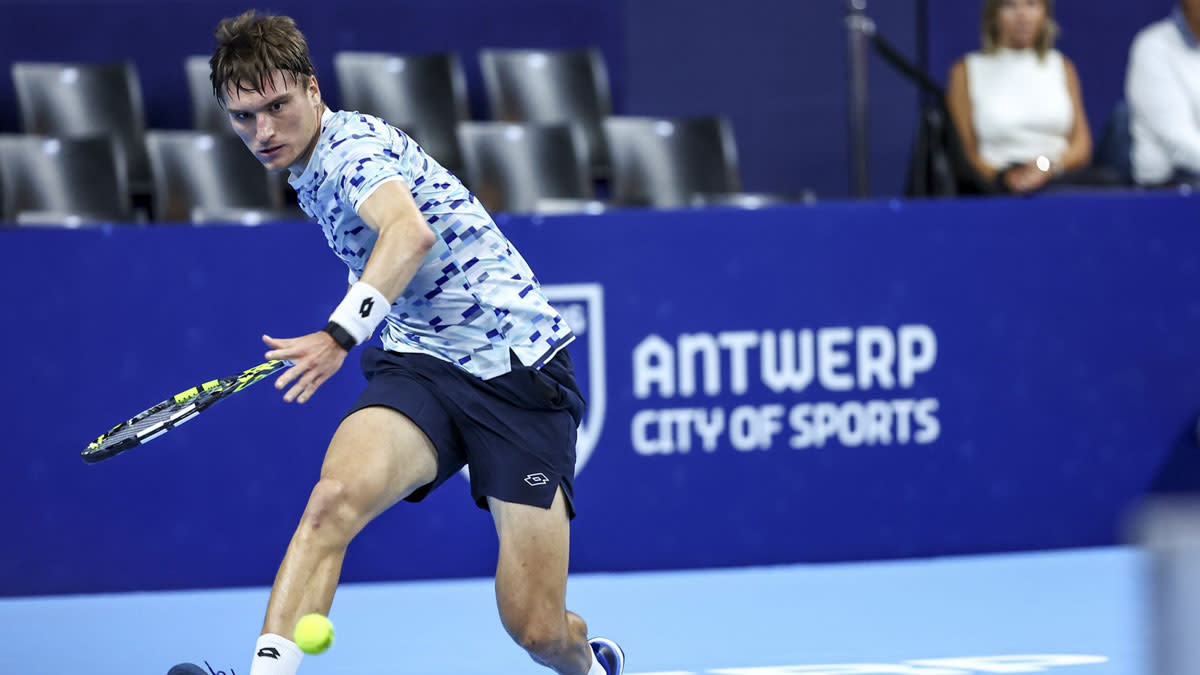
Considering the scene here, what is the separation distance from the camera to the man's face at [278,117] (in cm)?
333

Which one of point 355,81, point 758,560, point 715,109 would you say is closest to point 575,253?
point 758,560

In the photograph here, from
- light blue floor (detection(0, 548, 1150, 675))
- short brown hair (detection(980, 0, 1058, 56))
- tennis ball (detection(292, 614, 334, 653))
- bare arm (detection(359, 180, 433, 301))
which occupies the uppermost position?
short brown hair (detection(980, 0, 1058, 56))

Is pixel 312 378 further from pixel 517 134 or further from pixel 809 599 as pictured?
pixel 517 134

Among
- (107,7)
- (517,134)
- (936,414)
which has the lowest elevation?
(936,414)

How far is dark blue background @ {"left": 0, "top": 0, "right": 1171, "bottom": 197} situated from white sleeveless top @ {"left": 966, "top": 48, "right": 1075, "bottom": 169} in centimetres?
165

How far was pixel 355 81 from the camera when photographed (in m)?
8.05

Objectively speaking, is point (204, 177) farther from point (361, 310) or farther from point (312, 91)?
point (361, 310)

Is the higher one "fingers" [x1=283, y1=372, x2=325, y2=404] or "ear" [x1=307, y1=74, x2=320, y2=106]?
"ear" [x1=307, y1=74, x2=320, y2=106]

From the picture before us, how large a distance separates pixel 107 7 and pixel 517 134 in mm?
2392

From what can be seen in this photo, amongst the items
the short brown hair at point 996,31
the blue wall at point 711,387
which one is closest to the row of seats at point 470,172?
the blue wall at point 711,387

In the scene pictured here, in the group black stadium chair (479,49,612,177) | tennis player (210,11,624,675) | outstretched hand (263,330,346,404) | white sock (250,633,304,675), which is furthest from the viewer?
black stadium chair (479,49,612,177)

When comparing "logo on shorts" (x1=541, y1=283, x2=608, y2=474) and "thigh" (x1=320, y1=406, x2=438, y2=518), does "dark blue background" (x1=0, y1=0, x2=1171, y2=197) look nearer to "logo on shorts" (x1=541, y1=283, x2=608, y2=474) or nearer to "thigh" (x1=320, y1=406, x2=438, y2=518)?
"logo on shorts" (x1=541, y1=283, x2=608, y2=474)

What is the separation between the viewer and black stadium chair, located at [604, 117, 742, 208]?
8023mm

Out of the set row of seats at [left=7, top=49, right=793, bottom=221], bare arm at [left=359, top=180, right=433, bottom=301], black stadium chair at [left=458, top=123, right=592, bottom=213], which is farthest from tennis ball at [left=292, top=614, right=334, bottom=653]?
black stadium chair at [left=458, top=123, right=592, bottom=213]
